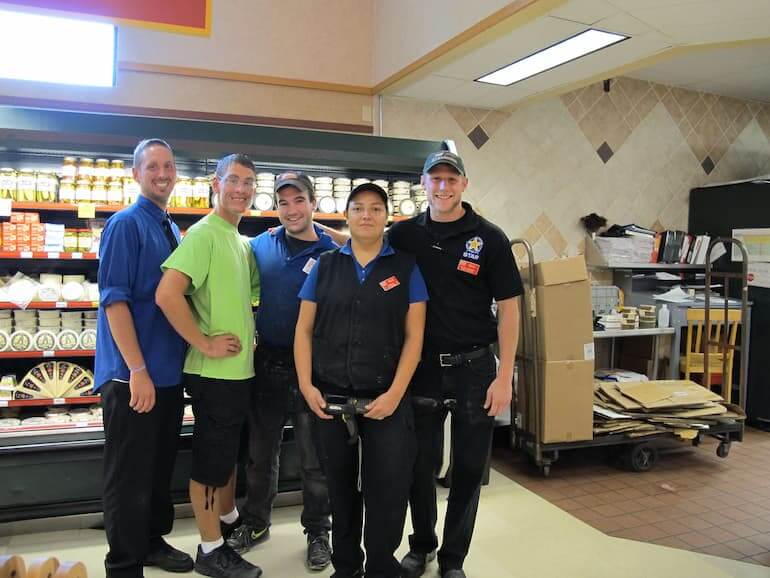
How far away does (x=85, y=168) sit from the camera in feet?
10.8

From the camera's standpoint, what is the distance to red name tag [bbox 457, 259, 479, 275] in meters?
2.46

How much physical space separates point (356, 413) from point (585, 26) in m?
2.40

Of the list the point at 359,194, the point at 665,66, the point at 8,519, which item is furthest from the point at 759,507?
the point at 8,519

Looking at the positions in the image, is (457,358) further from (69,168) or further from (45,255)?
(69,168)

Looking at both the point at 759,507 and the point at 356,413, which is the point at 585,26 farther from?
the point at 759,507

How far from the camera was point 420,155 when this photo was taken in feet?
12.0

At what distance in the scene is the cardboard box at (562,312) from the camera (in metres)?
3.99

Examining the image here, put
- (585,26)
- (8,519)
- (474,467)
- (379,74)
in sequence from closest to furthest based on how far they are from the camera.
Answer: (474,467)
(8,519)
(585,26)
(379,74)

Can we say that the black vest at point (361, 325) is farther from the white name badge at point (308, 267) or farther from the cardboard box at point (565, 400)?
the cardboard box at point (565, 400)

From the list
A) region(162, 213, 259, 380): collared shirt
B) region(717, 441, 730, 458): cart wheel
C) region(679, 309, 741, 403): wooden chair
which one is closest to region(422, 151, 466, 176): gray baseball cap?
region(162, 213, 259, 380): collared shirt

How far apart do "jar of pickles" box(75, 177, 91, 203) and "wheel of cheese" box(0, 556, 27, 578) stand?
2101mm

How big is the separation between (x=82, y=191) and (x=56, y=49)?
857 millimetres

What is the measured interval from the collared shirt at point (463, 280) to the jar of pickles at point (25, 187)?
2117 millimetres

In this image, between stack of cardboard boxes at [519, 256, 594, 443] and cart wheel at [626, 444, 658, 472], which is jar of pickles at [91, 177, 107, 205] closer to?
stack of cardboard boxes at [519, 256, 594, 443]
